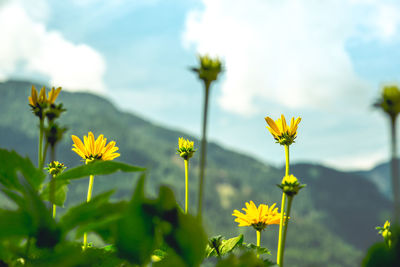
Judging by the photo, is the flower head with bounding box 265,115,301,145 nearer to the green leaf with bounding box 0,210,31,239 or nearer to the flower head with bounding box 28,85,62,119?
the flower head with bounding box 28,85,62,119

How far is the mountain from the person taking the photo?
134875mm

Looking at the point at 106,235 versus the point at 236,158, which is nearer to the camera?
the point at 106,235

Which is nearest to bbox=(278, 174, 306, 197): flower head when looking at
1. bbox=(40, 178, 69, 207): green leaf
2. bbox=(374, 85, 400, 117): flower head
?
bbox=(374, 85, 400, 117): flower head

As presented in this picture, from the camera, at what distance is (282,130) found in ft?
5.57

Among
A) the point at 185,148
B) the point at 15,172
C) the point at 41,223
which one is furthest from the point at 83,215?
the point at 185,148

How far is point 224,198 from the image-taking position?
147000 millimetres

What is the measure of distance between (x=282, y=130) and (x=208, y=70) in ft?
2.99

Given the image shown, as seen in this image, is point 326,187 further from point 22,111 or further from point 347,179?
point 22,111

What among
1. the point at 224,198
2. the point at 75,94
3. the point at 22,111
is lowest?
the point at 224,198

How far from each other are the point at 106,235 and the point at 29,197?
0.16 m

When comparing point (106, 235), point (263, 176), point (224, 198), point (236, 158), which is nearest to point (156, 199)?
point (106, 235)

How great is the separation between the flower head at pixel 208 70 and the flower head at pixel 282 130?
0.90m

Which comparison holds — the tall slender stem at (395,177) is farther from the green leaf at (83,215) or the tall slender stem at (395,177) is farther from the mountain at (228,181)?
the mountain at (228,181)

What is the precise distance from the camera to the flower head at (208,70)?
0.87 meters
